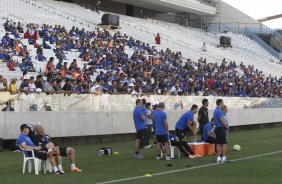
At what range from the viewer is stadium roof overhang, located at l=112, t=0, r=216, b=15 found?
6738cm

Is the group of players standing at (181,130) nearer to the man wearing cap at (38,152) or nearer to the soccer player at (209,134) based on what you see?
the soccer player at (209,134)

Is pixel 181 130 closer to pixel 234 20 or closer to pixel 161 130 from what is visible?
pixel 161 130

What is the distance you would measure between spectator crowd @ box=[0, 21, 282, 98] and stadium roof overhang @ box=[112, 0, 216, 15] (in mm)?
21196

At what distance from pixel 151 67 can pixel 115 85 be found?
9889 mm

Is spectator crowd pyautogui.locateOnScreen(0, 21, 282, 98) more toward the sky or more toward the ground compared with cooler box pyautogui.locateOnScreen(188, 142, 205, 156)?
more toward the sky

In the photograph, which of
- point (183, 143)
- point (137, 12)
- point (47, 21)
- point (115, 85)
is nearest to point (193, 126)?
point (183, 143)

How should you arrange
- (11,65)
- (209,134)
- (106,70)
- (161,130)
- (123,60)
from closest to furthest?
(161,130) → (209,134) → (11,65) → (106,70) → (123,60)

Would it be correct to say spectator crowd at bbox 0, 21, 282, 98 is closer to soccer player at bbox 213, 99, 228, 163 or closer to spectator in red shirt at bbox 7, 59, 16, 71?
spectator in red shirt at bbox 7, 59, 16, 71

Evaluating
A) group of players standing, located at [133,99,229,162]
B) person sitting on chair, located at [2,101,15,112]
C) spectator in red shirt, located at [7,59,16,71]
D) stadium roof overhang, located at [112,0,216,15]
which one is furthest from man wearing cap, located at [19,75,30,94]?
stadium roof overhang, located at [112,0,216,15]

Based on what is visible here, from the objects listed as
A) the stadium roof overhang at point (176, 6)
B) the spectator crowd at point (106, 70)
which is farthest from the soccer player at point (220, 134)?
the stadium roof overhang at point (176, 6)

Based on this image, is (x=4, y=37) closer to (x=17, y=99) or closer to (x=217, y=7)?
(x=17, y=99)

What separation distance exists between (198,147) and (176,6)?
5336cm

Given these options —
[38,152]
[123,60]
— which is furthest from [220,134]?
[123,60]

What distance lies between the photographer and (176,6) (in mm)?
70562
